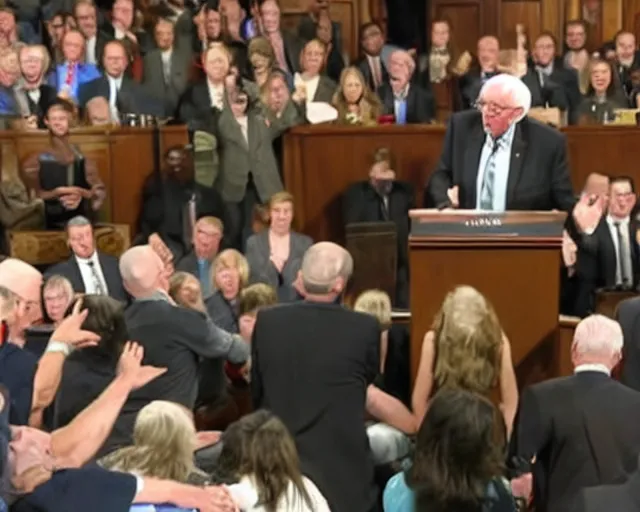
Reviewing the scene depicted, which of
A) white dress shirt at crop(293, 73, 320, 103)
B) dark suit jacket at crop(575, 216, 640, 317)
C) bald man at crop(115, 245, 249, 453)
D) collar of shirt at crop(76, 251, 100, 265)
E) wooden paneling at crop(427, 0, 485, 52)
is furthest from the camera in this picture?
wooden paneling at crop(427, 0, 485, 52)

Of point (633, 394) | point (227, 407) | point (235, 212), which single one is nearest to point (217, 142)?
point (235, 212)

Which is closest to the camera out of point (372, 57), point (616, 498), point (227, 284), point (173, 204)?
point (616, 498)

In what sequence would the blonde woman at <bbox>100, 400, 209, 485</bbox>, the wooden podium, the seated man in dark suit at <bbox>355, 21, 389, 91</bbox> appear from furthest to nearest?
the seated man in dark suit at <bbox>355, 21, 389, 91</bbox> < the wooden podium < the blonde woman at <bbox>100, 400, 209, 485</bbox>

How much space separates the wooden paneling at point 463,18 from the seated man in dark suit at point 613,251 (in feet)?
14.5

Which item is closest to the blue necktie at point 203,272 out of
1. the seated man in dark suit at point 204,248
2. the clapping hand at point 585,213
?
Answer: the seated man in dark suit at point 204,248

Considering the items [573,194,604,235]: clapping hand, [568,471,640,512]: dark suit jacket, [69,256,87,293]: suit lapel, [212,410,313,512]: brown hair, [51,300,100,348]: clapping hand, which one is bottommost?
[212,410,313,512]: brown hair

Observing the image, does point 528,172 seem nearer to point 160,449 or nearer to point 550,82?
point 160,449

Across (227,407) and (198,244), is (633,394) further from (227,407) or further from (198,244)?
(198,244)

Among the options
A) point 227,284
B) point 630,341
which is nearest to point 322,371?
point 630,341

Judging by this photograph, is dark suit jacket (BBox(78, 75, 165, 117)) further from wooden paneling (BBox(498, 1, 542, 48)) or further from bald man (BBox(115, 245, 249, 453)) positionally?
wooden paneling (BBox(498, 1, 542, 48))

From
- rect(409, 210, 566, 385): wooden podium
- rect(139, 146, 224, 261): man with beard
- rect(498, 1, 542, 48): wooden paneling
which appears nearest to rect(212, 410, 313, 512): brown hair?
rect(409, 210, 566, 385): wooden podium

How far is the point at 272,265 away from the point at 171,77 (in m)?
1.89

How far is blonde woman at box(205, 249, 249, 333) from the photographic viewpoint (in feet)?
23.9

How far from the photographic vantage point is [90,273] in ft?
26.2
